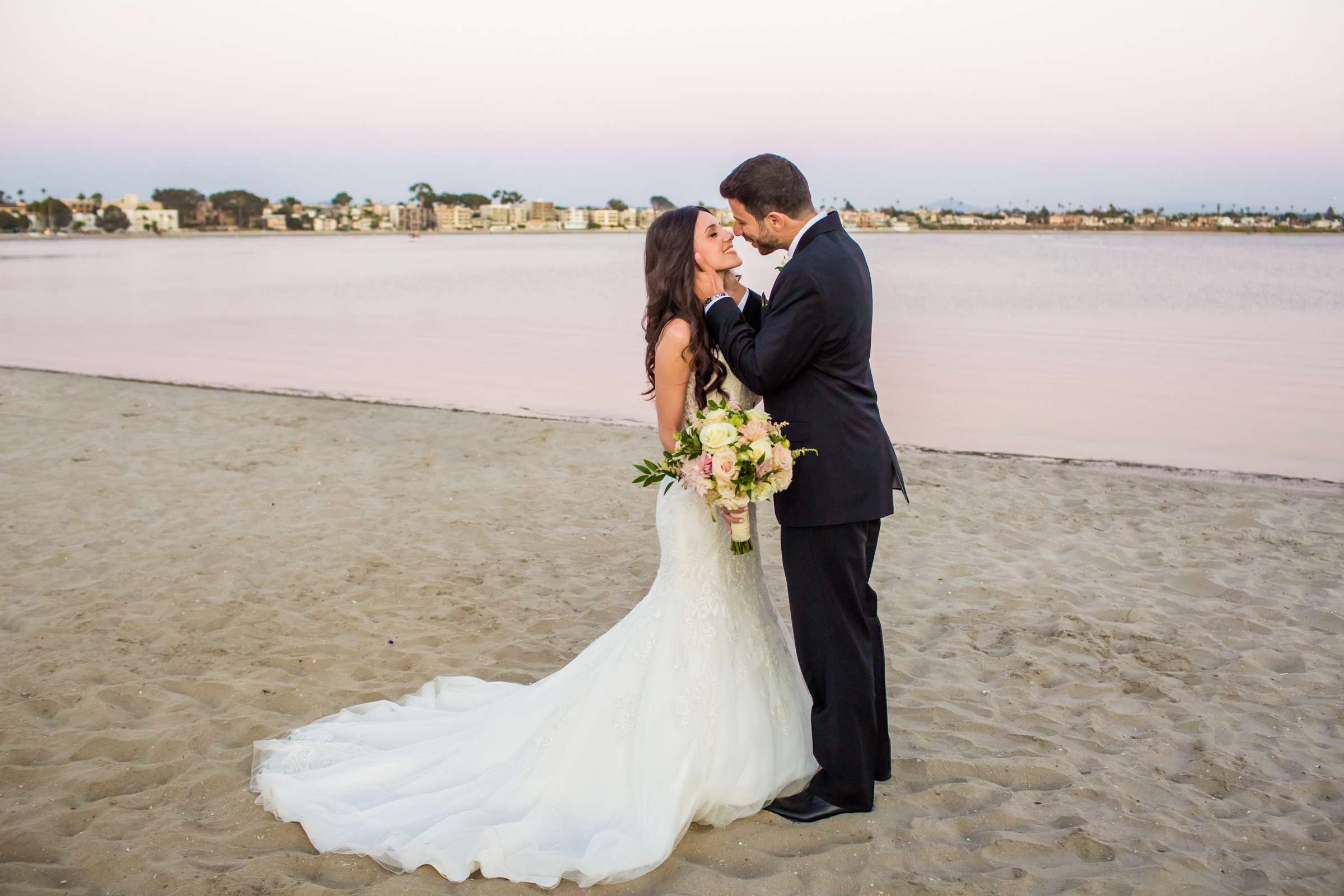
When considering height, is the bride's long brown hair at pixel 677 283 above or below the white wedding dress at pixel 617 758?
above

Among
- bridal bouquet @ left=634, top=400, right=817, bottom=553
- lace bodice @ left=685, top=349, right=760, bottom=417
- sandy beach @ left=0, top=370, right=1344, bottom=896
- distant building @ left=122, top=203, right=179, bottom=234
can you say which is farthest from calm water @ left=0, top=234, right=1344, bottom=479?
distant building @ left=122, top=203, right=179, bottom=234

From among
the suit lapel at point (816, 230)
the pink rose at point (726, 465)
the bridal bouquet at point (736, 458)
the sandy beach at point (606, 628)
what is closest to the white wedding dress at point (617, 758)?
the sandy beach at point (606, 628)

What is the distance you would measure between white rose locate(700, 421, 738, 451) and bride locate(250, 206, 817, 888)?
0.41 metres

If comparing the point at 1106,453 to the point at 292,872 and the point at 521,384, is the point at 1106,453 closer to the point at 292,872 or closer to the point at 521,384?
the point at 521,384

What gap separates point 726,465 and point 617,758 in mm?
1200

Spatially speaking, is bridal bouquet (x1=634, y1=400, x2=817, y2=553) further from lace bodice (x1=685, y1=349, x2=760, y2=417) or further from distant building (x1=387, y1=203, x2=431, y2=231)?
distant building (x1=387, y1=203, x2=431, y2=231)

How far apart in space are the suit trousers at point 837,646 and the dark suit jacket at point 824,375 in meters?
0.10

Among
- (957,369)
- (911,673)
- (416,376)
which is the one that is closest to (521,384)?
(416,376)

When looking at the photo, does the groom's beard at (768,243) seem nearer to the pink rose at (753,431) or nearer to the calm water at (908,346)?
the pink rose at (753,431)

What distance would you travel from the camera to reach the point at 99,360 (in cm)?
1688

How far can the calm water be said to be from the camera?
39.5 ft

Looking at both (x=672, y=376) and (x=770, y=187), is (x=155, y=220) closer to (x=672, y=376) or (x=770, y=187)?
(x=672, y=376)

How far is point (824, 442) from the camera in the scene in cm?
349

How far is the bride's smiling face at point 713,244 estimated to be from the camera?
359 cm
